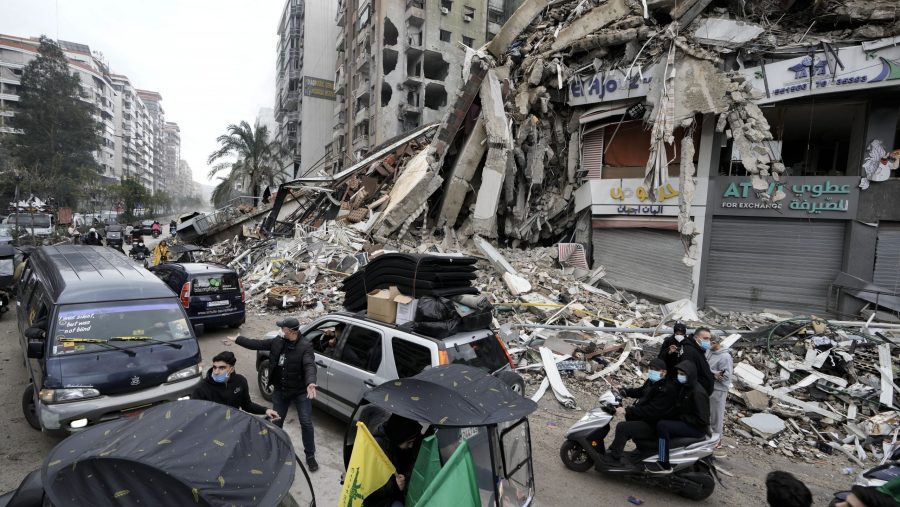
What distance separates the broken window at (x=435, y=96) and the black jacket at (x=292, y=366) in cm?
3784

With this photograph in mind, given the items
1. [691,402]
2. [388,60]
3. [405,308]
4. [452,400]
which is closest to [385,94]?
[388,60]

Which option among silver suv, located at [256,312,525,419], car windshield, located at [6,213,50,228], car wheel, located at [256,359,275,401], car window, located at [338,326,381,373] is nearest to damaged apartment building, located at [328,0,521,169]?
car windshield, located at [6,213,50,228]

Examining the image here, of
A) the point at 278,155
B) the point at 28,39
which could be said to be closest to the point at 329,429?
the point at 278,155

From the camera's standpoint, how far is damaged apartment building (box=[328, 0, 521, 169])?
3747cm

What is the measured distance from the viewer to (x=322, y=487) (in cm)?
452

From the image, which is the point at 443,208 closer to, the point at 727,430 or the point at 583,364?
the point at 583,364

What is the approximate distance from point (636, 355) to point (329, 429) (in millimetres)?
6061

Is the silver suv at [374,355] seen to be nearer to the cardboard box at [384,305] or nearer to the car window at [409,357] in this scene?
the car window at [409,357]

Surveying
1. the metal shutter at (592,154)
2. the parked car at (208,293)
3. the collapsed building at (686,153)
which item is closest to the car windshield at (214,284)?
the parked car at (208,293)

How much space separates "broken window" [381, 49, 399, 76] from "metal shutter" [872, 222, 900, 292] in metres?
34.8

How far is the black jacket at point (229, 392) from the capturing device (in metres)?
4.21

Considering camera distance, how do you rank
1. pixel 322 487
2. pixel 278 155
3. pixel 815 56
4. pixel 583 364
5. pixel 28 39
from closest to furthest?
pixel 322 487
pixel 583 364
pixel 815 56
pixel 278 155
pixel 28 39

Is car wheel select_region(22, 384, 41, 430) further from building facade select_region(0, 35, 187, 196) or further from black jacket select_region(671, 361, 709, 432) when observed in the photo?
building facade select_region(0, 35, 187, 196)

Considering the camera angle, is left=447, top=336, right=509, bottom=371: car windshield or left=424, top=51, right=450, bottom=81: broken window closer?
left=447, top=336, right=509, bottom=371: car windshield
